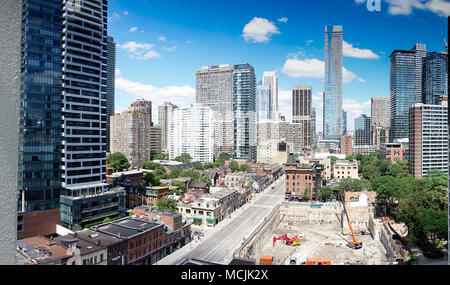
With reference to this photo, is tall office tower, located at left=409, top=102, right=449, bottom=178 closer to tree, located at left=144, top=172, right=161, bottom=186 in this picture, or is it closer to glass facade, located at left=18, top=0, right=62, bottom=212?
tree, located at left=144, top=172, right=161, bottom=186

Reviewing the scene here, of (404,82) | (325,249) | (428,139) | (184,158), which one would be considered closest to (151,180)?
(325,249)

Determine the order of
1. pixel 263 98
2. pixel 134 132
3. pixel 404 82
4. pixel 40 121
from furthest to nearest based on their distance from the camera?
pixel 263 98 → pixel 404 82 → pixel 134 132 → pixel 40 121

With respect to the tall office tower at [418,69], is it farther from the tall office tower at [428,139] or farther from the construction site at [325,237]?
the construction site at [325,237]

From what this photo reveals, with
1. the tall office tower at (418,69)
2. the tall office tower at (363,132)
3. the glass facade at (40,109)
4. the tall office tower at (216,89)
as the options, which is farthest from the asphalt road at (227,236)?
the tall office tower at (363,132)

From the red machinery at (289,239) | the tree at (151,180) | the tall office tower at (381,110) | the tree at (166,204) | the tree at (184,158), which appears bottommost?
the red machinery at (289,239)

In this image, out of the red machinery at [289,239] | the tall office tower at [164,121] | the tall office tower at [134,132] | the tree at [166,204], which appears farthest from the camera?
the tall office tower at [164,121]

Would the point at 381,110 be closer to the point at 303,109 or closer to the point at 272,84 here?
the point at 303,109
